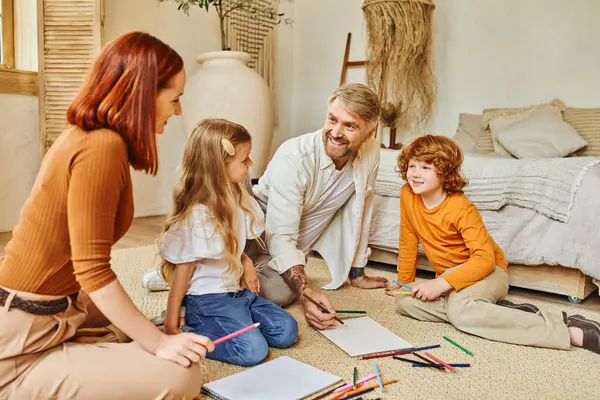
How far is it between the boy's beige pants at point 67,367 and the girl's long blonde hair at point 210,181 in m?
→ 0.46

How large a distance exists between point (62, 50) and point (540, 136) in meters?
2.54

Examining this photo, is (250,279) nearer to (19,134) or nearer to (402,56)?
(19,134)

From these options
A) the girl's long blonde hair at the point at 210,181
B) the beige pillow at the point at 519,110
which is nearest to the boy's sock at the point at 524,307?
the girl's long blonde hair at the point at 210,181

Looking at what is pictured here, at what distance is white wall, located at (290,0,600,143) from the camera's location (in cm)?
323

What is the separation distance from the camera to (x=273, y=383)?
1.23m

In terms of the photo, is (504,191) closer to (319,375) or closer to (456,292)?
(456,292)

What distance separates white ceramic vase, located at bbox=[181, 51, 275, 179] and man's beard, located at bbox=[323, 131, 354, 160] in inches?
61.2

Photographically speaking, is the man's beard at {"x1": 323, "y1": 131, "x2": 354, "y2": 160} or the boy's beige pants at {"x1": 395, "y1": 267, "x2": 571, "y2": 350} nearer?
the boy's beige pants at {"x1": 395, "y1": 267, "x2": 571, "y2": 350}

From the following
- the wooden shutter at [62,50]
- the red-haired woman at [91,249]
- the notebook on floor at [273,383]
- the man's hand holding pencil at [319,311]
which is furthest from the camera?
the wooden shutter at [62,50]

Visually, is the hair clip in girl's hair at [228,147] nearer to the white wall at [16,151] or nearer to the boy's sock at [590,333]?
the boy's sock at [590,333]

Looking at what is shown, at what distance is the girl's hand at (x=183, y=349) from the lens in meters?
1.00

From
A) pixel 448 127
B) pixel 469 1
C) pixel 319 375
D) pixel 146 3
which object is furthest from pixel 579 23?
pixel 319 375

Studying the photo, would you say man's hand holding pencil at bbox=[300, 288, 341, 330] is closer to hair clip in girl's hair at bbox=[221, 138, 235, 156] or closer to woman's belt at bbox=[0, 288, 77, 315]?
hair clip in girl's hair at bbox=[221, 138, 235, 156]

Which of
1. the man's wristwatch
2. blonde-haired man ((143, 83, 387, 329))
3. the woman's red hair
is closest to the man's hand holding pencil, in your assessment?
blonde-haired man ((143, 83, 387, 329))
